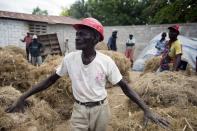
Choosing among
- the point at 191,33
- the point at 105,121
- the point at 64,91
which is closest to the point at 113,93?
the point at 64,91

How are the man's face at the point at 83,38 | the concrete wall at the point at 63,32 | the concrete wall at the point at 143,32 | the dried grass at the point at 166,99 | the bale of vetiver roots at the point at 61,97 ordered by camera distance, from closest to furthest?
1. the man's face at the point at 83,38
2. the dried grass at the point at 166,99
3. the bale of vetiver roots at the point at 61,97
4. the concrete wall at the point at 143,32
5. the concrete wall at the point at 63,32

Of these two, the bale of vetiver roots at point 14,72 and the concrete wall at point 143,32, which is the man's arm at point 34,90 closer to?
the bale of vetiver roots at point 14,72

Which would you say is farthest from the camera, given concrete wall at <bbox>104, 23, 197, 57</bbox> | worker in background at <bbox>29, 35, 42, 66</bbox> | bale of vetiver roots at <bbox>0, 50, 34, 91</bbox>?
concrete wall at <bbox>104, 23, 197, 57</bbox>

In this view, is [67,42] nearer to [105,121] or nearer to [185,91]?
[185,91]

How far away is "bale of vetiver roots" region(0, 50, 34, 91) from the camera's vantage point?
6148 mm

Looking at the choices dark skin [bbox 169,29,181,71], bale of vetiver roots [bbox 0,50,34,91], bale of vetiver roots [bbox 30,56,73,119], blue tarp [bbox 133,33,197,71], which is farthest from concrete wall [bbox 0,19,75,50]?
dark skin [bbox 169,29,181,71]

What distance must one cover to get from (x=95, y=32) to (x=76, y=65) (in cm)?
36

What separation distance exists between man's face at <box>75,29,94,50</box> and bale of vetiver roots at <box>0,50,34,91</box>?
3.44 metres

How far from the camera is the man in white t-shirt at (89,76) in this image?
10.0 ft

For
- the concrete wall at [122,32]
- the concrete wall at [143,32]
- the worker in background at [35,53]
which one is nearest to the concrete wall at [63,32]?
the concrete wall at [122,32]

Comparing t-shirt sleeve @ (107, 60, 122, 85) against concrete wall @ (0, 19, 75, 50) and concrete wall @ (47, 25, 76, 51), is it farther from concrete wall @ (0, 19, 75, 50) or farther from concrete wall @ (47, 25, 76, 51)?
concrete wall @ (47, 25, 76, 51)

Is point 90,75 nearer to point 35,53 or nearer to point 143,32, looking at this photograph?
point 35,53

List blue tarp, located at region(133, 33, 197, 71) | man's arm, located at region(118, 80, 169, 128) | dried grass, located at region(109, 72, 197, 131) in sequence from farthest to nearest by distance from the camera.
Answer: blue tarp, located at region(133, 33, 197, 71) → dried grass, located at region(109, 72, 197, 131) → man's arm, located at region(118, 80, 169, 128)

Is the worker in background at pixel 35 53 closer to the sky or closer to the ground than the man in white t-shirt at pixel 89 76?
closer to the ground
